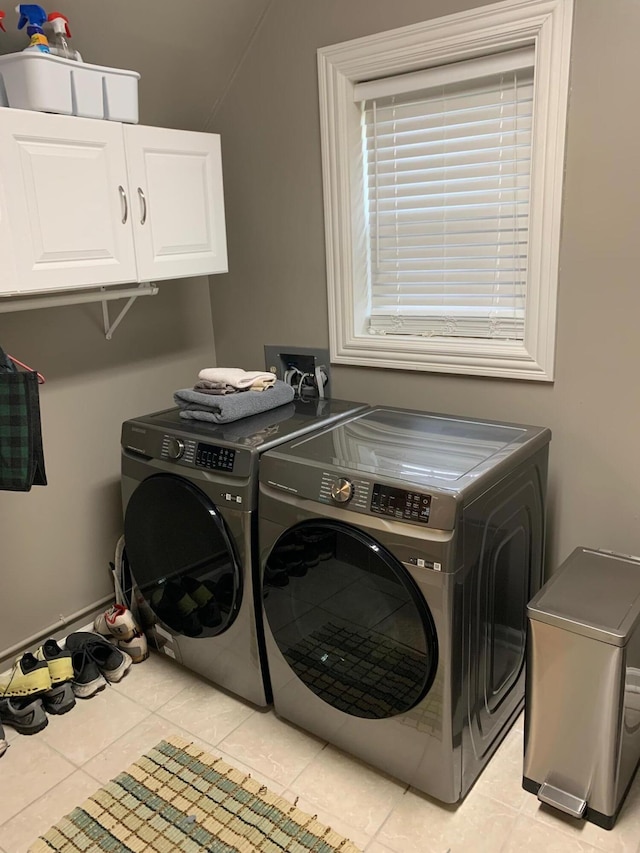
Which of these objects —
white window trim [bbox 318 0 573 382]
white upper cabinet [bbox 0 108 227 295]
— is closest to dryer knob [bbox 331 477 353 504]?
white window trim [bbox 318 0 573 382]

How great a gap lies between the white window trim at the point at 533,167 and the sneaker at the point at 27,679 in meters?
1.47

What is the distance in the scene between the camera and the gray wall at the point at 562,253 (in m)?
1.77

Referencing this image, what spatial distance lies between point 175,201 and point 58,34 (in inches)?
21.8

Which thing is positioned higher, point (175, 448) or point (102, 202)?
point (102, 202)

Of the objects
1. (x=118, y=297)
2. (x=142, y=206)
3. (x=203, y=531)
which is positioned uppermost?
(x=142, y=206)

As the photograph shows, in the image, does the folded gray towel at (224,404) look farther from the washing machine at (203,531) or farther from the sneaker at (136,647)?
the sneaker at (136,647)

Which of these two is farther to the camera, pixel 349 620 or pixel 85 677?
pixel 85 677

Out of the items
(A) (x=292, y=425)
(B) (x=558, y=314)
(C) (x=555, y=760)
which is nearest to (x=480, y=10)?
(B) (x=558, y=314)

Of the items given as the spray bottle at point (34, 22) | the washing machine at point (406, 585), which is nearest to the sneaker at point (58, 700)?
the washing machine at point (406, 585)

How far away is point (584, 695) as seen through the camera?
5.16 ft

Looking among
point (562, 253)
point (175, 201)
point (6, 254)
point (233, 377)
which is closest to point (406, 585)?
point (233, 377)

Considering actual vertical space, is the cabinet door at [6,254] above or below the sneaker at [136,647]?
above

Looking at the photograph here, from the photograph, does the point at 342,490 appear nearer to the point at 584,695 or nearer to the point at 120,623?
the point at 584,695

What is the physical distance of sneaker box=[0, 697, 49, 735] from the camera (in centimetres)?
204
